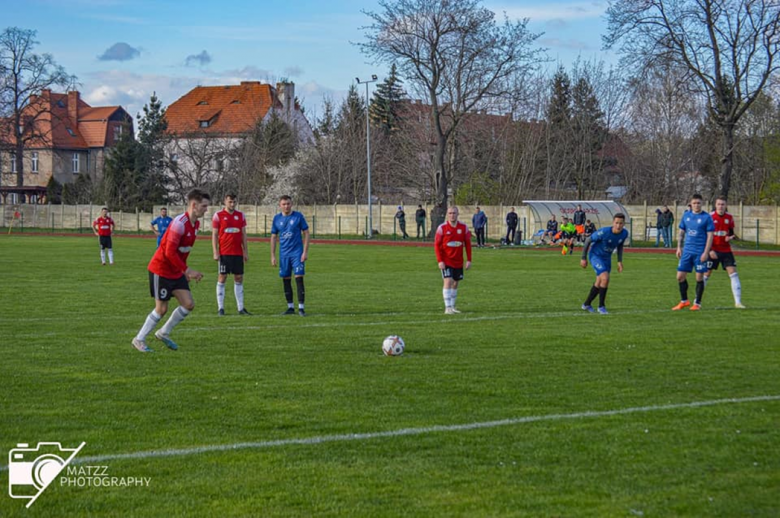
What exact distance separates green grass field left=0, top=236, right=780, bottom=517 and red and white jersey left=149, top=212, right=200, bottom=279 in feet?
3.34

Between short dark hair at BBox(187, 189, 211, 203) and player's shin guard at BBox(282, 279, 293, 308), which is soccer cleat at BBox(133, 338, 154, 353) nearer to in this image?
short dark hair at BBox(187, 189, 211, 203)

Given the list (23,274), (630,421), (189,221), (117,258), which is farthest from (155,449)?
(117,258)

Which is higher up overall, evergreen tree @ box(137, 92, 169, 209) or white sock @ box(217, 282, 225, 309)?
evergreen tree @ box(137, 92, 169, 209)

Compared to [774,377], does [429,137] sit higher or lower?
higher

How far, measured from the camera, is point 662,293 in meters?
19.7

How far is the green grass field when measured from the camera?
5480 mm

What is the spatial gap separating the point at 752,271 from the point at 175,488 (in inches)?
992

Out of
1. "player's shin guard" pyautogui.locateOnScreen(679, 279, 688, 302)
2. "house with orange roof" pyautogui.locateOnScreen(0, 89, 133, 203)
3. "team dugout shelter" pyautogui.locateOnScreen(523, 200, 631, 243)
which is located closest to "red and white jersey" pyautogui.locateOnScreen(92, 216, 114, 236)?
"player's shin guard" pyautogui.locateOnScreen(679, 279, 688, 302)

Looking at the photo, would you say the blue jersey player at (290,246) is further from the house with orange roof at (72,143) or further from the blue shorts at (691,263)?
the house with orange roof at (72,143)

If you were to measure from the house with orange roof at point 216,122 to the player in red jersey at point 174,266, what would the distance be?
209ft

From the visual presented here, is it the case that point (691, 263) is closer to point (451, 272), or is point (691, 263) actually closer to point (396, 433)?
point (451, 272)

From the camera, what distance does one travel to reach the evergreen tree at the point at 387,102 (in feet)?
270

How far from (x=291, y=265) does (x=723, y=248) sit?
7859 mm

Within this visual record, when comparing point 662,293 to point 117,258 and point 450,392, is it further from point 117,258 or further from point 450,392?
point 117,258
